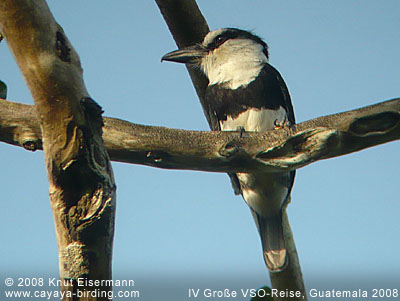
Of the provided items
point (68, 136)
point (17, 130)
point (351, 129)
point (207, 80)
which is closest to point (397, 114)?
point (351, 129)

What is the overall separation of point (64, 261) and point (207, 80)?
2.43 m

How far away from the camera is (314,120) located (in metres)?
1.97

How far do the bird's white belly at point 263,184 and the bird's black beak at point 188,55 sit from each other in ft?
1.45

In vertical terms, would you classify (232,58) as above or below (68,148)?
above

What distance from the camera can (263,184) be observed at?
11.5 feet

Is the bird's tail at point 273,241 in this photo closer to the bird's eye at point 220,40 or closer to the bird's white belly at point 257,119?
the bird's white belly at point 257,119

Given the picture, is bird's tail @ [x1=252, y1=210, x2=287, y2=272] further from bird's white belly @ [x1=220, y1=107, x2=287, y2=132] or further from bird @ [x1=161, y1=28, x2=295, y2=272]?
bird's white belly @ [x1=220, y1=107, x2=287, y2=132]

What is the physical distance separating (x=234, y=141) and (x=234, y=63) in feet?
5.60

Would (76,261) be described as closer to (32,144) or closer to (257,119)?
(32,144)

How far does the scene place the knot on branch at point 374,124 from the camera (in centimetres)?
189

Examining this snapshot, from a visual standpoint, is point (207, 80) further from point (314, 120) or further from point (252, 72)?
point (314, 120)

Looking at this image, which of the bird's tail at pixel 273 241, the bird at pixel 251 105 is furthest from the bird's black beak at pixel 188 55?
the bird's tail at pixel 273 241

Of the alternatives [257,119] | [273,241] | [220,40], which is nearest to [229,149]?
[257,119]

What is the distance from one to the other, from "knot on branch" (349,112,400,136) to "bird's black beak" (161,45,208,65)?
5.66ft
